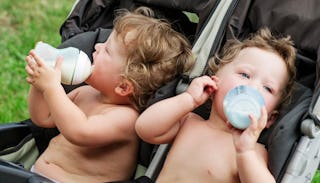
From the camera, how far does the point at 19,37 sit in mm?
4586

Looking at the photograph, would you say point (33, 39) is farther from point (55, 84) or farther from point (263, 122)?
point (263, 122)

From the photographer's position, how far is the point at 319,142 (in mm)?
2279

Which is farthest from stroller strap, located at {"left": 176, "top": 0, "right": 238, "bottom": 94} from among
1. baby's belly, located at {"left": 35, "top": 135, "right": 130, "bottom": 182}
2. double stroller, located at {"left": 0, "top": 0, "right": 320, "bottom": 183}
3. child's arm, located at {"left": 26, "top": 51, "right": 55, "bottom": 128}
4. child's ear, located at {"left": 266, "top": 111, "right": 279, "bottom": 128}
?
child's arm, located at {"left": 26, "top": 51, "right": 55, "bottom": 128}

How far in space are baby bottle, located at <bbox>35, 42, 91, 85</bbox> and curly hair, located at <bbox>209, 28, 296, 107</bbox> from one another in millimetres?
472

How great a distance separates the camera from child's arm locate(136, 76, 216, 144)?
2.35 m

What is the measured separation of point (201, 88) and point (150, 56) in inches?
11.1

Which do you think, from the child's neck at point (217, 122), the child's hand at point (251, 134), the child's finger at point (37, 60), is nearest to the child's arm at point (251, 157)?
the child's hand at point (251, 134)

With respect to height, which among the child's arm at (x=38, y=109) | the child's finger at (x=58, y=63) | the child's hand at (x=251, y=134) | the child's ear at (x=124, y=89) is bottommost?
the child's arm at (x=38, y=109)

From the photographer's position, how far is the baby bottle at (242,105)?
2.17 metres

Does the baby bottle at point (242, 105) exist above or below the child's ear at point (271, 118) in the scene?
above

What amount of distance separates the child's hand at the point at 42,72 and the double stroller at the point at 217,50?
30cm

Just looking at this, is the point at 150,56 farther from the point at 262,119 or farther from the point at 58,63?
the point at 262,119

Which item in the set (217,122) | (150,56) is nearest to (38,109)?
(150,56)

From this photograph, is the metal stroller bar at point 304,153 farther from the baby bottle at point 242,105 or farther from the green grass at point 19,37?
the green grass at point 19,37
